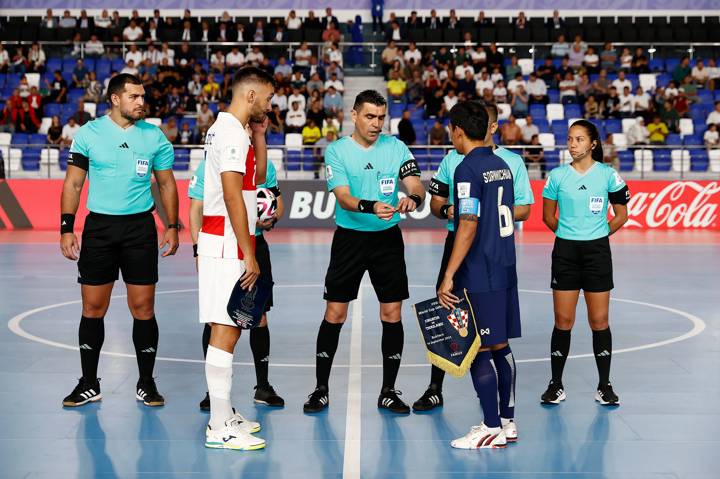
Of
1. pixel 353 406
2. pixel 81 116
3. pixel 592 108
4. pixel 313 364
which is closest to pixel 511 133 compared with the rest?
pixel 592 108

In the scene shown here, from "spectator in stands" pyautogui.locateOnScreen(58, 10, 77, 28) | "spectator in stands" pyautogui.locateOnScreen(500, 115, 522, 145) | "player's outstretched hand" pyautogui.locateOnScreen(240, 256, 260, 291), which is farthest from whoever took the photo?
"spectator in stands" pyautogui.locateOnScreen(58, 10, 77, 28)

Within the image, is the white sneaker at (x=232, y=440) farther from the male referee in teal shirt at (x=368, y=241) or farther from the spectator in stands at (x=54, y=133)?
the spectator in stands at (x=54, y=133)

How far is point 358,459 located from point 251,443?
0.70m

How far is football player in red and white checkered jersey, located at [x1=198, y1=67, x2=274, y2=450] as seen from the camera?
6152 mm

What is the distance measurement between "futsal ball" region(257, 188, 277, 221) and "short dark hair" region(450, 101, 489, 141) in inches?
60.3

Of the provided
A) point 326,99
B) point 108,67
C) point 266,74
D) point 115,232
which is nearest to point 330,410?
point 115,232

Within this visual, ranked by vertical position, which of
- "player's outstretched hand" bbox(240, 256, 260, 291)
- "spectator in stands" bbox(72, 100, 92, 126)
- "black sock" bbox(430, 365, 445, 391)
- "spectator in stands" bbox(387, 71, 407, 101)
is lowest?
"black sock" bbox(430, 365, 445, 391)

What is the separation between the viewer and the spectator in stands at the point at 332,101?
1009 inches

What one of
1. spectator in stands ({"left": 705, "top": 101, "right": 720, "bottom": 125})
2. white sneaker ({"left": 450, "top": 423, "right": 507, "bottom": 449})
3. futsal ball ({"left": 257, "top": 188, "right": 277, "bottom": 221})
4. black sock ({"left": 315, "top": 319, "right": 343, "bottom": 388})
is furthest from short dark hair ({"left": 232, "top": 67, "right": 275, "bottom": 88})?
spectator in stands ({"left": 705, "top": 101, "right": 720, "bottom": 125})

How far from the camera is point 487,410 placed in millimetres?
6258

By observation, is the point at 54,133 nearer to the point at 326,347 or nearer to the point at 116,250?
the point at 116,250

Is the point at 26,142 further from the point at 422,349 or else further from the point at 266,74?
the point at 266,74

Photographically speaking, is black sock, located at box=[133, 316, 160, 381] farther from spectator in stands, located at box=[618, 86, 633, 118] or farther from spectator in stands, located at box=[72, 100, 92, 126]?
spectator in stands, located at box=[618, 86, 633, 118]

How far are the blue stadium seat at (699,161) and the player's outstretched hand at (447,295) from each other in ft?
63.6
